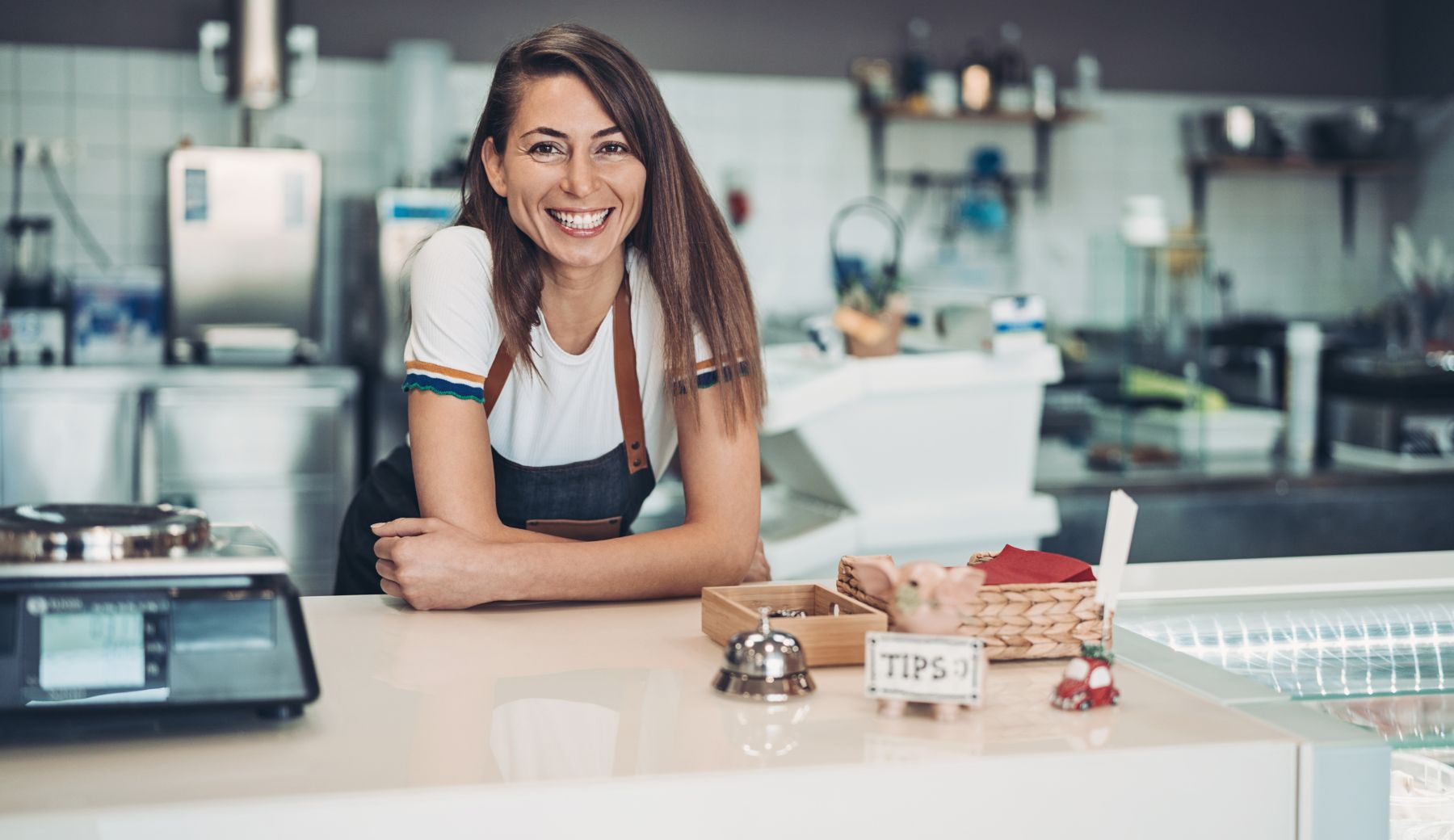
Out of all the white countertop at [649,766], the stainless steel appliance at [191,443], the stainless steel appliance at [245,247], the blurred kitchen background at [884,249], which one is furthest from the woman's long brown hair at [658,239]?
the stainless steel appliance at [245,247]

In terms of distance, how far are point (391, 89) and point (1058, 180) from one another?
285 centimetres

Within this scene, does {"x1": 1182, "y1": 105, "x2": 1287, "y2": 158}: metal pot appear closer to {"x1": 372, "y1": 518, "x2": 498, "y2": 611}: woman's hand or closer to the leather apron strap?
the leather apron strap

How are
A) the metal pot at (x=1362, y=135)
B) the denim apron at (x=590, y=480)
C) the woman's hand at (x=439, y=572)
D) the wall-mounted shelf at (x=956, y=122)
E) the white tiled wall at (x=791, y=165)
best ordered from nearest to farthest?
the woman's hand at (x=439, y=572)
the denim apron at (x=590, y=480)
the white tiled wall at (x=791, y=165)
the wall-mounted shelf at (x=956, y=122)
the metal pot at (x=1362, y=135)

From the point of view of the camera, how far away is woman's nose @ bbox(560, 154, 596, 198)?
1.54 metres

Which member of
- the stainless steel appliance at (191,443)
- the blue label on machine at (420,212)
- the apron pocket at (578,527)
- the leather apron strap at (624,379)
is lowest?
the stainless steel appliance at (191,443)

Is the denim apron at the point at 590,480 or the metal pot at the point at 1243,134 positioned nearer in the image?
the denim apron at the point at 590,480

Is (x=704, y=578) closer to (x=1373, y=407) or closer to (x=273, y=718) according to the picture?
(x=273, y=718)

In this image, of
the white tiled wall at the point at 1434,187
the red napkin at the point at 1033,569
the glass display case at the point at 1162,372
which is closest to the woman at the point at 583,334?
the red napkin at the point at 1033,569

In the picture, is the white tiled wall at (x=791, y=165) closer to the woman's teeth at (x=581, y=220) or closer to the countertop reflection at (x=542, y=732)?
the woman's teeth at (x=581, y=220)

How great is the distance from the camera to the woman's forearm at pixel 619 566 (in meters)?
1.29

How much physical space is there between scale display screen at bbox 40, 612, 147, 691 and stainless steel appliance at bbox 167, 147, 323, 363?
386 cm

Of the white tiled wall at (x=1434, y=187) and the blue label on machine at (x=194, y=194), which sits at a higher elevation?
the white tiled wall at (x=1434, y=187)

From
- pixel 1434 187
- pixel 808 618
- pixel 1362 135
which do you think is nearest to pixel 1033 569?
pixel 808 618

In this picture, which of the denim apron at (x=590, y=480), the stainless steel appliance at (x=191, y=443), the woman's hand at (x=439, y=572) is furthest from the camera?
the stainless steel appliance at (x=191, y=443)
